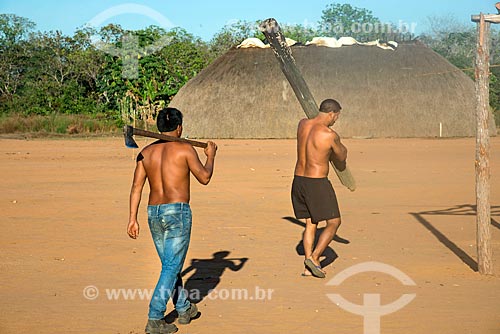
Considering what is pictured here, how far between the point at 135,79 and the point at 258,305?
2896cm

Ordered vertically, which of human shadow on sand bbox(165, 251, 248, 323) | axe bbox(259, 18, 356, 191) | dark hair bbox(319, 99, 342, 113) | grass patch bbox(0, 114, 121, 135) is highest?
axe bbox(259, 18, 356, 191)

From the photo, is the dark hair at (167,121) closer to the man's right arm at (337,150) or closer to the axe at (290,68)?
the man's right arm at (337,150)

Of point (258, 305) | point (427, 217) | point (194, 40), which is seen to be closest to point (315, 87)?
point (427, 217)

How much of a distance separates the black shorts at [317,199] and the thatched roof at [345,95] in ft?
69.0

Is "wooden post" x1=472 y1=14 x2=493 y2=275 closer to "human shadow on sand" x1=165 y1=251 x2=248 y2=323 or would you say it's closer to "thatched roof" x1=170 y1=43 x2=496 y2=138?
"human shadow on sand" x1=165 y1=251 x2=248 y2=323

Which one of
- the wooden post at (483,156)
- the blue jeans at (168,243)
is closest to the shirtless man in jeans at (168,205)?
the blue jeans at (168,243)

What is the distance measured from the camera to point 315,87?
29.2 m

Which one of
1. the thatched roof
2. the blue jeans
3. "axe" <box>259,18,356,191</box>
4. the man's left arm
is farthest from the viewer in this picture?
the thatched roof

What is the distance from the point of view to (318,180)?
7.28 m

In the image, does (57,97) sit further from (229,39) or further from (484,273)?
(484,273)

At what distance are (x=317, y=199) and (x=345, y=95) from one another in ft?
72.7

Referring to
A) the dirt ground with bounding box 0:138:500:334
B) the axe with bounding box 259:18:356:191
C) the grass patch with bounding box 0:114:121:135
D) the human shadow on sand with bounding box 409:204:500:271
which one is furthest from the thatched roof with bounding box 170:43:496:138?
the axe with bounding box 259:18:356:191

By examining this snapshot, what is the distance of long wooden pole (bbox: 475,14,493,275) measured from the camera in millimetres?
7141

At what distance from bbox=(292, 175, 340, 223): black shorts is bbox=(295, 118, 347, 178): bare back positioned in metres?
0.07
